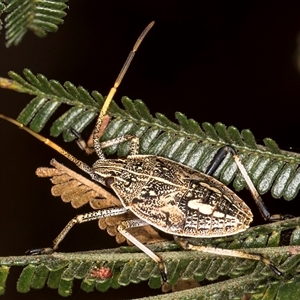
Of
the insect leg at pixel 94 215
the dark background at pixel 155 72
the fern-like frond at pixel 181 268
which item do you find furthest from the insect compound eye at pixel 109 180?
the dark background at pixel 155 72

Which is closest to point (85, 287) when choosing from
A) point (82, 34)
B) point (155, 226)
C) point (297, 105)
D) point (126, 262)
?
point (126, 262)

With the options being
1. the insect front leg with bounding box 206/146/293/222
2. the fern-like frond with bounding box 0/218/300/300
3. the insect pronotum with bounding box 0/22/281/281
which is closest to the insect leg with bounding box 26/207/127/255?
the insect pronotum with bounding box 0/22/281/281

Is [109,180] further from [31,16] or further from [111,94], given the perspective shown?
[31,16]

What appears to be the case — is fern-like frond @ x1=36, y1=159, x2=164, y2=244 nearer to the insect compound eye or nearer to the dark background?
the insect compound eye

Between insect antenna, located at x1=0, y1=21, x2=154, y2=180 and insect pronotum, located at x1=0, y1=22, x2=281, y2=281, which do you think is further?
insect antenna, located at x1=0, y1=21, x2=154, y2=180

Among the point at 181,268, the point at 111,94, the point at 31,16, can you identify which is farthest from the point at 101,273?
the point at 31,16

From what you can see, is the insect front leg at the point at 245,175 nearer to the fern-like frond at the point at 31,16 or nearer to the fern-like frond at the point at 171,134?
the fern-like frond at the point at 171,134

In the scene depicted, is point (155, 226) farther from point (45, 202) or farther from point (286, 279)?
point (45, 202)

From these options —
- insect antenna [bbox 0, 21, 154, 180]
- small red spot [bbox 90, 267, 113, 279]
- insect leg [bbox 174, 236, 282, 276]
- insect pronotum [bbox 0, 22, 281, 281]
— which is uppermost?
insect antenna [bbox 0, 21, 154, 180]
